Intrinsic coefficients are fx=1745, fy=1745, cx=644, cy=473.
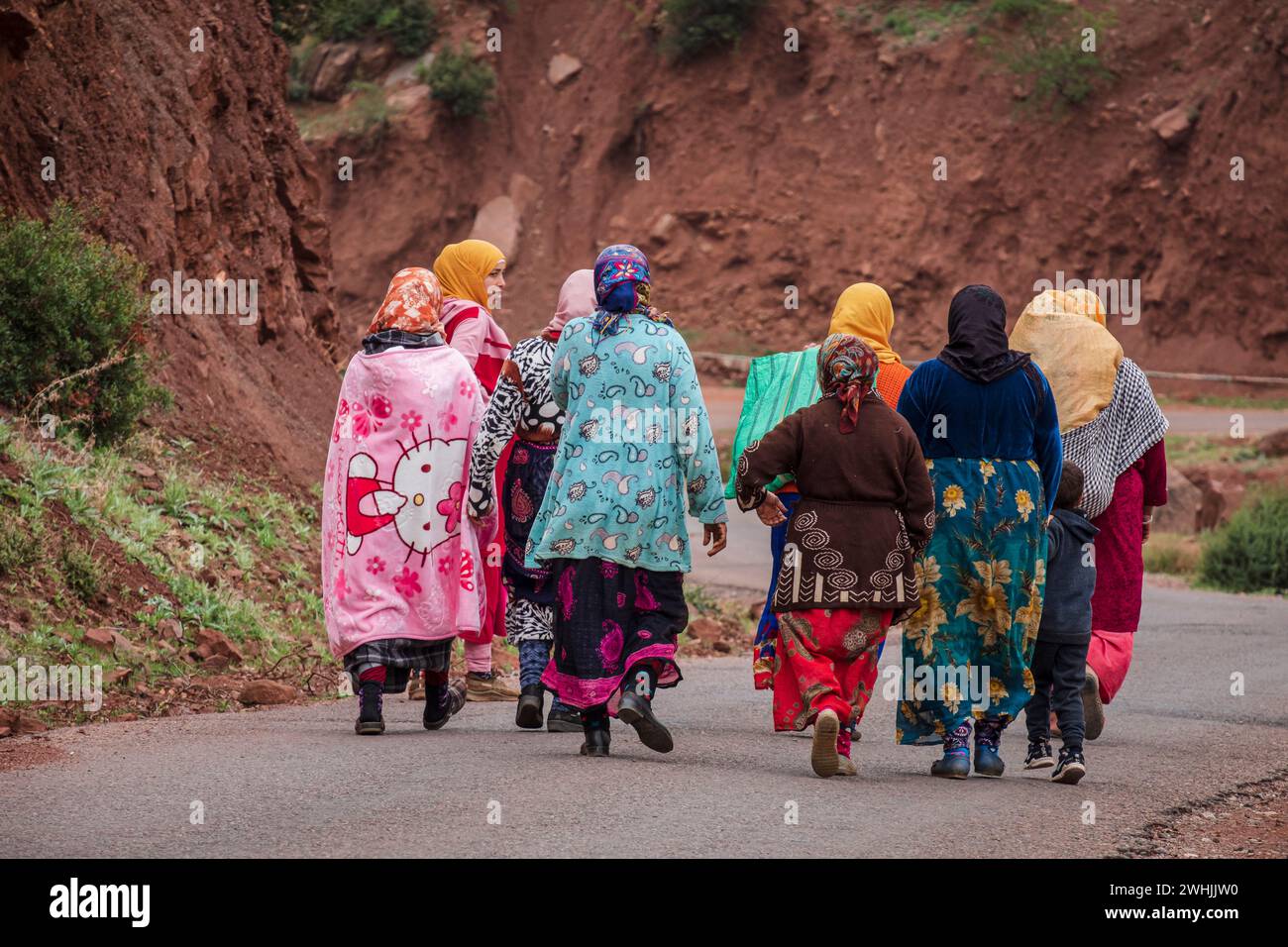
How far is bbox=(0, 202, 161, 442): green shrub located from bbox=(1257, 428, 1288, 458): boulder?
21.4 meters

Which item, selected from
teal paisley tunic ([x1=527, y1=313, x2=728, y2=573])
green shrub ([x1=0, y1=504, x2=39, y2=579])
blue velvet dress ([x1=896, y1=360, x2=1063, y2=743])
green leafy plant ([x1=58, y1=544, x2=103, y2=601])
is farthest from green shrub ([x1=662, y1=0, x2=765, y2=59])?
blue velvet dress ([x1=896, y1=360, x2=1063, y2=743])

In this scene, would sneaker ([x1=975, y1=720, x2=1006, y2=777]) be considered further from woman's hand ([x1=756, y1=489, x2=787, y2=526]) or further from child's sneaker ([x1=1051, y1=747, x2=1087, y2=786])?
woman's hand ([x1=756, y1=489, x2=787, y2=526])

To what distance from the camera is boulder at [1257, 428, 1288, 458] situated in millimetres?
28672

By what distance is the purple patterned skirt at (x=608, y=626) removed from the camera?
24.7ft

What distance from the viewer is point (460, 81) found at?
4650cm

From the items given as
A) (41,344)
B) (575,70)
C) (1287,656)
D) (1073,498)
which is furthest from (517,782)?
(575,70)

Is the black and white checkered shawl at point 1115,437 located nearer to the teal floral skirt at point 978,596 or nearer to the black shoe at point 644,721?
the teal floral skirt at point 978,596

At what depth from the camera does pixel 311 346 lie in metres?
17.5

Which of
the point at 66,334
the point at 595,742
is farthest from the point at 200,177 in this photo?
the point at 595,742

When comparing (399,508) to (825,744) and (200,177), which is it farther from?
(200,177)

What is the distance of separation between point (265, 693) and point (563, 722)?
6.55 ft

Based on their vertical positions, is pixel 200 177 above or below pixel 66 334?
above

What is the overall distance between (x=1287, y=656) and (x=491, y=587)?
6.86 m

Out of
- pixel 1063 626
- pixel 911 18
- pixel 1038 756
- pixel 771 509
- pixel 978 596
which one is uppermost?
pixel 911 18
